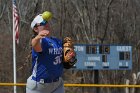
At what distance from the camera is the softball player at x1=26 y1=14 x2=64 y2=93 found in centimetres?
457

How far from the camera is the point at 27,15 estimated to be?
103 ft

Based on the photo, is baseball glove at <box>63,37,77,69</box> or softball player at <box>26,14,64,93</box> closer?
softball player at <box>26,14,64,93</box>

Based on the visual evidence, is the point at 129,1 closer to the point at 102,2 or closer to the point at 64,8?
the point at 102,2

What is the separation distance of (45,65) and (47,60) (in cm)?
5

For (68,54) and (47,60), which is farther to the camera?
(68,54)

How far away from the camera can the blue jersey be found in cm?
458

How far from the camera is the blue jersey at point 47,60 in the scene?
15.0ft

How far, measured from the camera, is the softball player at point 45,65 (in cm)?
457

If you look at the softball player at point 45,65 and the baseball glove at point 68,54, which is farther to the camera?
the baseball glove at point 68,54

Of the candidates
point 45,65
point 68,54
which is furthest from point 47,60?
point 68,54

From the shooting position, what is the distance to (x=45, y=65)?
4590mm

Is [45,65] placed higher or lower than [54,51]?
lower

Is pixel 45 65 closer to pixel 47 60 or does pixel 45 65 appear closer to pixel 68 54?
pixel 47 60

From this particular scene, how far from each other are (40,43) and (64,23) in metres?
28.6
